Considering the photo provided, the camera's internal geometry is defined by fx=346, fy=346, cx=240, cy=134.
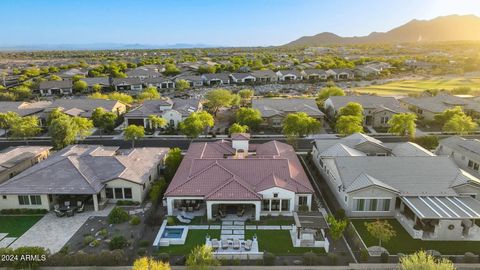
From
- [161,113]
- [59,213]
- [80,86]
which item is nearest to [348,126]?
[161,113]

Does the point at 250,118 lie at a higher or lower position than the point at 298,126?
lower

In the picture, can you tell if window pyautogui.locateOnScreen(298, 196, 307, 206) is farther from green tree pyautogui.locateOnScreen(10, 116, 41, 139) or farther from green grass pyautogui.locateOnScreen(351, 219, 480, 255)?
green tree pyautogui.locateOnScreen(10, 116, 41, 139)

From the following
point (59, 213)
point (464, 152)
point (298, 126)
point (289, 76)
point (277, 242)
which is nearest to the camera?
point (277, 242)

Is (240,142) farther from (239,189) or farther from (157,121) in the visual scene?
(157,121)

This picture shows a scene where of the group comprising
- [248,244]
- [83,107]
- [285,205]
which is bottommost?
[248,244]

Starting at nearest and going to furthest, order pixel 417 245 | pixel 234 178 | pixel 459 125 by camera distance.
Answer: pixel 417 245, pixel 234 178, pixel 459 125

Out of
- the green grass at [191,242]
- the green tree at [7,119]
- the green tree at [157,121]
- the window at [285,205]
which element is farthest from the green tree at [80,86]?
the window at [285,205]

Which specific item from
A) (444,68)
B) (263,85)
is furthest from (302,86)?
(444,68)

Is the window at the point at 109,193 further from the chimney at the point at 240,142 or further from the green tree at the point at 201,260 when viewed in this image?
the green tree at the point at 201,260
